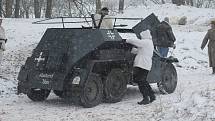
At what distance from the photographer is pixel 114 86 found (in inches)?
466

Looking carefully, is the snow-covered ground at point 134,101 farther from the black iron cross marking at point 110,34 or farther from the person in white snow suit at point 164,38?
the black iron cross marking at point 110,34

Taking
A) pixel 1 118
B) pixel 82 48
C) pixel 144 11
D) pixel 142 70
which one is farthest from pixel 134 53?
→ pixel 144 11

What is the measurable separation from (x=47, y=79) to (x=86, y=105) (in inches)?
42.3

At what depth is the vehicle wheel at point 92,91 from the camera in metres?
10.9

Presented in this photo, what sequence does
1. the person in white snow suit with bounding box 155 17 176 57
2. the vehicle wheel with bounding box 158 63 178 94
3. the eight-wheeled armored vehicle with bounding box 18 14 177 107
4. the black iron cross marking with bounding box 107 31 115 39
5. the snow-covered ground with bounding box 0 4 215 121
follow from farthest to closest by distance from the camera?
1. the person in white snow suit with bounding box 155 17 176 57
2. the vehicle wheel with bounding box 158 63 178 94
3. the black iron cross marking with bounding box 107 31 115 39
4. the eight-wheeled armored vehicle with bounding box 18 14 177 107
5. the snow-covered ground with bounding box 0 4 215 121

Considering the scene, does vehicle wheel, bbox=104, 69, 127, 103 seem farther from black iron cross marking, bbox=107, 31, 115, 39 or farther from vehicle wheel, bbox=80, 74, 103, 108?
black iron cross marking, bbox=107, 31, 115, 39

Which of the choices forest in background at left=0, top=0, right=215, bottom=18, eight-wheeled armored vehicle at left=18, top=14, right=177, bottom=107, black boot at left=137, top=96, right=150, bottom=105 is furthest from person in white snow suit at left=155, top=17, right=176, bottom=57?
black boot at left=137, top=96, right=150, bottom=105

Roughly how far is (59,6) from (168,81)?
39.6m

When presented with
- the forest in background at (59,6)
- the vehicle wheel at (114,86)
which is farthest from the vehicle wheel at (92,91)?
the forest in background at (59,6)

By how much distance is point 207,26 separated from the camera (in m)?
26.9

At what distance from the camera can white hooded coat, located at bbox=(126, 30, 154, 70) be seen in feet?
36.9

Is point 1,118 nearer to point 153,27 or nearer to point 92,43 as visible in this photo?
point 92,43

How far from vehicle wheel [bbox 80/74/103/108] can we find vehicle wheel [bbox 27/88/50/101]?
1.51 meters

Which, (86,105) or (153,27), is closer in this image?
(86,105)
